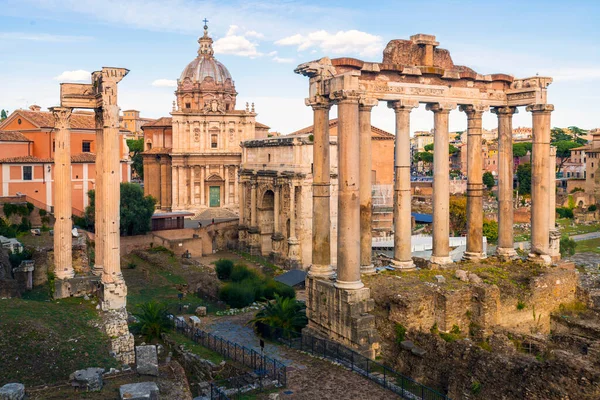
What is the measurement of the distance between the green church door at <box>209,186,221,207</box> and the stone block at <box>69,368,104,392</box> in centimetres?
3988

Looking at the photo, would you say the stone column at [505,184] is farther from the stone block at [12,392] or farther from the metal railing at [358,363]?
the stone block at [12,392]

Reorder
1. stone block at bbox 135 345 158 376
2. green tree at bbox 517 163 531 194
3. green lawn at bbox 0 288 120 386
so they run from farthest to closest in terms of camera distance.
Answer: green tree at bbox 517 163 531 194, green lawn at bbox 0 288 120 386, stone block at bbox 135 345 158 376

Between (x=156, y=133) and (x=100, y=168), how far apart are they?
113 ft

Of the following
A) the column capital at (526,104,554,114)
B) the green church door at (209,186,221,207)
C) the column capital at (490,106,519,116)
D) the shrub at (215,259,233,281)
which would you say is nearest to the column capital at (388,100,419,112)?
the column capital at (490,106,519,116)

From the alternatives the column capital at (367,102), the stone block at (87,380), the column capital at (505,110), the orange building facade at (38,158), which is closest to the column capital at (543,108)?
the column capital at (505,110)

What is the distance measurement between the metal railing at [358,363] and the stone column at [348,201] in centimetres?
167

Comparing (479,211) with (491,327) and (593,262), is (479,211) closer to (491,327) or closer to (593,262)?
(491,327)

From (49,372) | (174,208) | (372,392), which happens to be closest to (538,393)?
(372,392)

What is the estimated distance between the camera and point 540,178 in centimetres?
1956

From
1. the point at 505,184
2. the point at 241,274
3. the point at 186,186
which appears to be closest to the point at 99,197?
the point at 241,274

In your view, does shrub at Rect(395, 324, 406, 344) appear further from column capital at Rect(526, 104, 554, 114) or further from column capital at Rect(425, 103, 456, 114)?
column capital at Rect(526, 104, 554, 114)

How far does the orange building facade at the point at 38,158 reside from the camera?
3544 cm

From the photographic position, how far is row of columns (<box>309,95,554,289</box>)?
50.9 ft

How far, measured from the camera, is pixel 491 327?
16016mm
